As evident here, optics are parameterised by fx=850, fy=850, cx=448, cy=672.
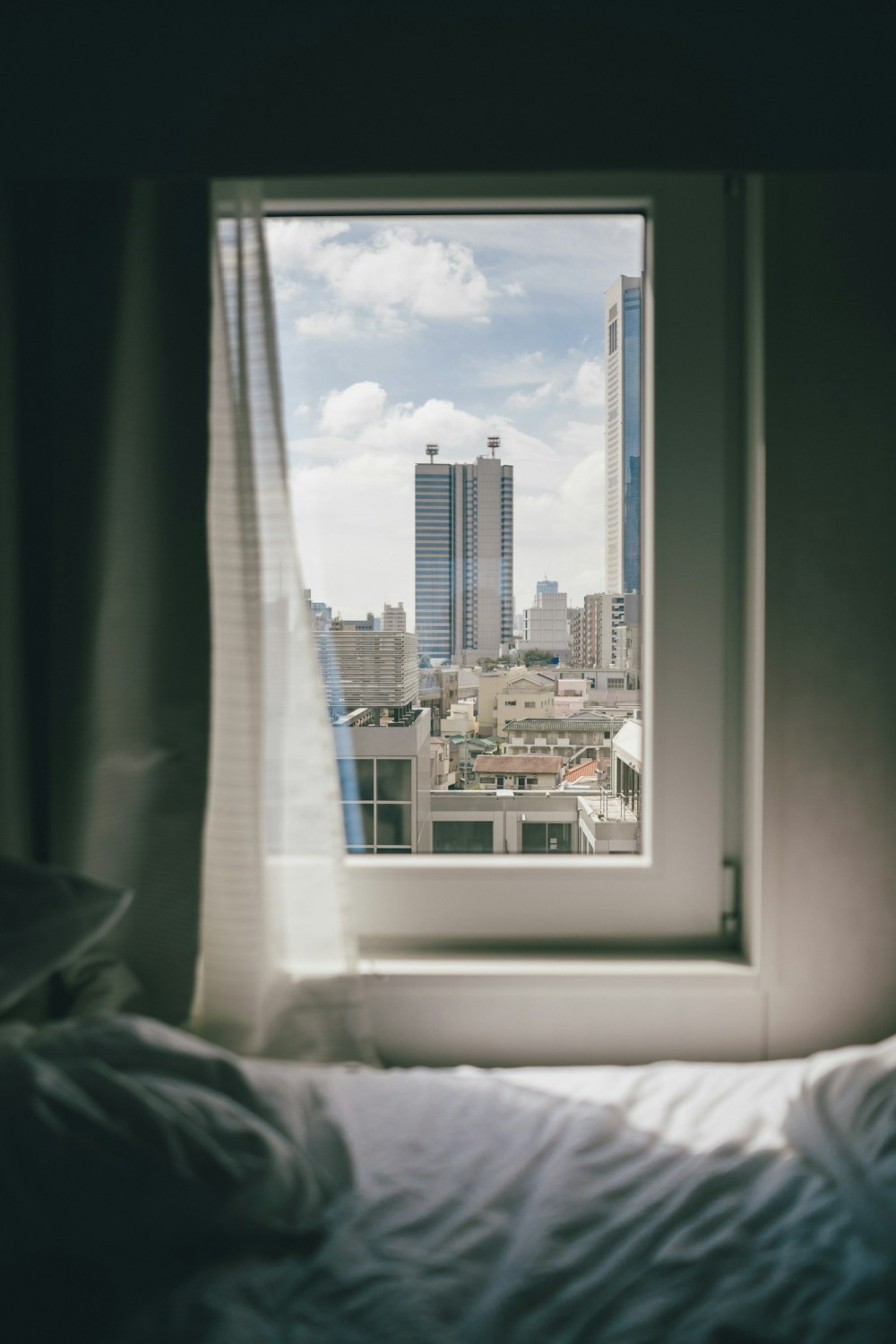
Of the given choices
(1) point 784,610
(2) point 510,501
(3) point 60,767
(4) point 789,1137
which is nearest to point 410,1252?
(4) point 789,1137

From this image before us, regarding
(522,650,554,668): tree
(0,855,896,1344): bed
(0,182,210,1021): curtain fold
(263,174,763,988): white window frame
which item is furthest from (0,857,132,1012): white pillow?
(522,650,554,668): tree

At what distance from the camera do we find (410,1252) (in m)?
0.70

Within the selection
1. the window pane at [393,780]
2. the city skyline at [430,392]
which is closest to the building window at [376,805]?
the window pane at [393,780]

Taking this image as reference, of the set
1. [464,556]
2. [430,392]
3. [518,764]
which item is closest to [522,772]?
[518,764]

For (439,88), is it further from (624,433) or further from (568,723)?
(568,723)

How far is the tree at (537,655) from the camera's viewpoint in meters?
1.34

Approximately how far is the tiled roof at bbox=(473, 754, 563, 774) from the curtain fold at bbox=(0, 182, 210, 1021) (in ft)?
1.48

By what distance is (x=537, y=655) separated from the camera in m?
1.35

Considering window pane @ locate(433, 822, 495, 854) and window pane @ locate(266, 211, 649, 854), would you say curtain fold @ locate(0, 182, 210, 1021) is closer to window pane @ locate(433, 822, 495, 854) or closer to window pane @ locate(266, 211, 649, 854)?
window pane @ locate(266, 211, 649, 854)

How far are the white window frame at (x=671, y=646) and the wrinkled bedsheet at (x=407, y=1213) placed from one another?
380 millimetres

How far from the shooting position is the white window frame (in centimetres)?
124

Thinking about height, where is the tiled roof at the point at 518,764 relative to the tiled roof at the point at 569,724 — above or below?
below

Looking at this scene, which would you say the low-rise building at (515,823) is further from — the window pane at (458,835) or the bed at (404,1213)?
the bed at (404,1213)

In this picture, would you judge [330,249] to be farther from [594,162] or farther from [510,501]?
[594,162]
